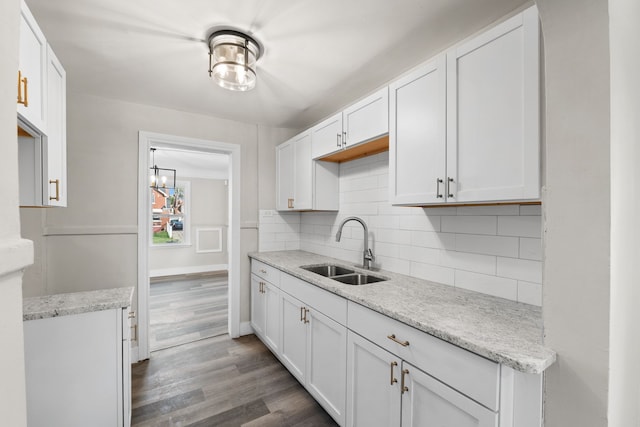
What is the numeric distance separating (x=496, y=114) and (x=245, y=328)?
9.95 feet

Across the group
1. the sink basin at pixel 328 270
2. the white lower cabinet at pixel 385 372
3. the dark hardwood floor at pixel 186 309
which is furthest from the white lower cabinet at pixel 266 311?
the dark hardwood floor at pixel 186 309

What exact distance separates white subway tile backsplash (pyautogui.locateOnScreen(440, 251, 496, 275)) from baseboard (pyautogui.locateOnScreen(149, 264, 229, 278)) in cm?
559

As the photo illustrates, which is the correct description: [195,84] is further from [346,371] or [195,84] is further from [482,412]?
[482,412]

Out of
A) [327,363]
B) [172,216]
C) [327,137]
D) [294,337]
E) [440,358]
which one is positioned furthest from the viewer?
[172,216]

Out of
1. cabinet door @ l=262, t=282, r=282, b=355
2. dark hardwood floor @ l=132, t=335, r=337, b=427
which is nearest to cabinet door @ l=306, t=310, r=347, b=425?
A: dark hardwood floor @ l=132, t=335, r=337, b=427

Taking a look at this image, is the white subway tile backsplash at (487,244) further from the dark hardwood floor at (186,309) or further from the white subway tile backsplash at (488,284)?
the dark hardwood floor at (186,309)

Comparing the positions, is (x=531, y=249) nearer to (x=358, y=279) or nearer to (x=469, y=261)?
(x=469, y=261)

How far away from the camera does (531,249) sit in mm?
1381

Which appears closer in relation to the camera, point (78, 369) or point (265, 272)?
point (78, 369)

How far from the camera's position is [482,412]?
0.97 metres

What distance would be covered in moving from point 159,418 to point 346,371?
4.34 feet

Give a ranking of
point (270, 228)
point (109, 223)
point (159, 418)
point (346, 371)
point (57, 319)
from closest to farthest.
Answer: point (57, 319), point (346, 371), point (159, 418), point (109, 223), point (270, 228)

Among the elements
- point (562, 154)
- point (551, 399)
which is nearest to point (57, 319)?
point (551, 399)

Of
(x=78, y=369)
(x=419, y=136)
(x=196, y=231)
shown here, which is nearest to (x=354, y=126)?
(x=419, y=136)
